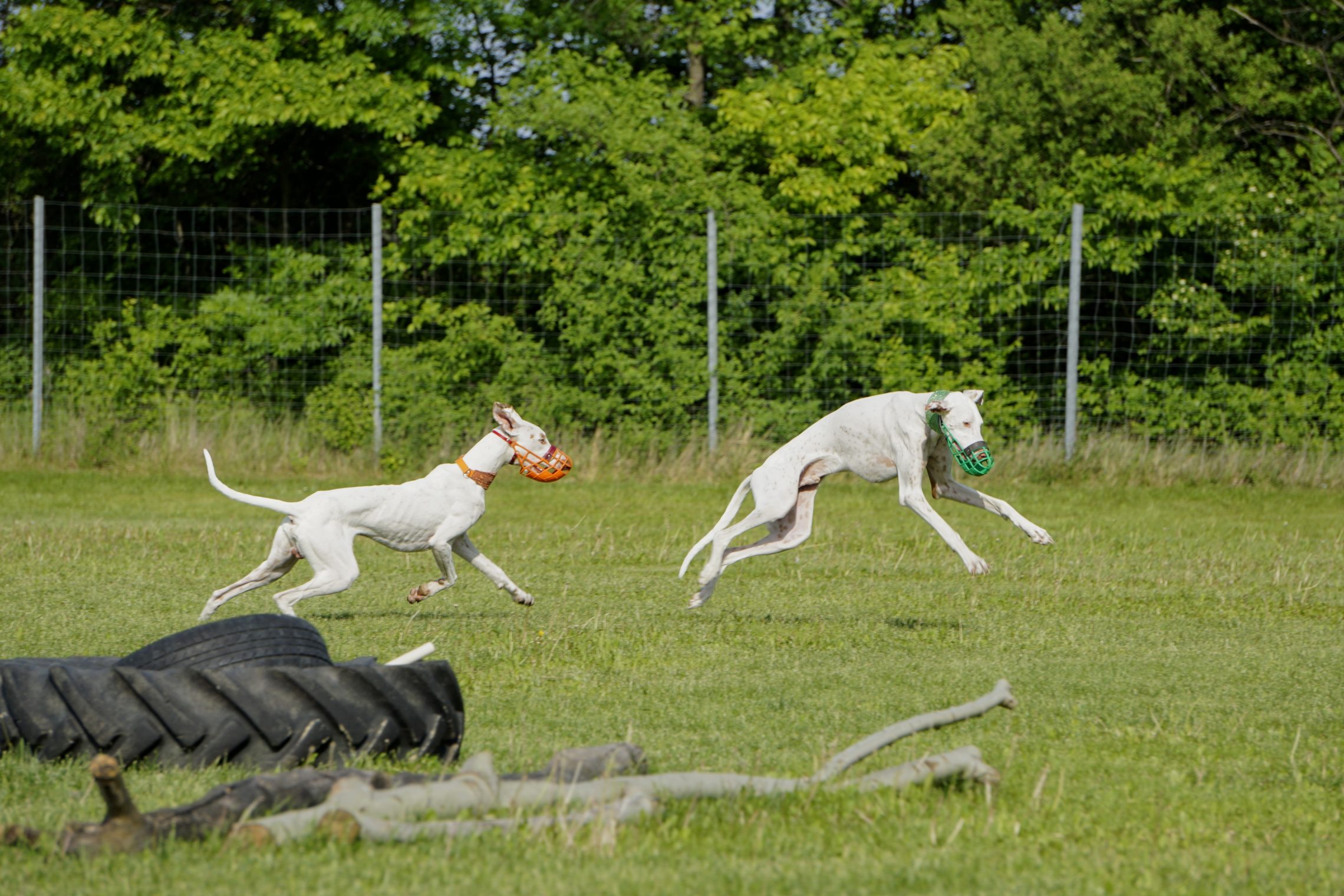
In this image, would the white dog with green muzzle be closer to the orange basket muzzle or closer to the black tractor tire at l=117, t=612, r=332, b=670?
the orange basket muzzle

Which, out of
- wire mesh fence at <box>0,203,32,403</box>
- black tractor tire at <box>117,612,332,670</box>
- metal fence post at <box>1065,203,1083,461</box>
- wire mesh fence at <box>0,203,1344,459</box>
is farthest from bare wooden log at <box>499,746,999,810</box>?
wire mesh fence at <box>0,203,32,403</box>

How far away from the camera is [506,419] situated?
8188 mm

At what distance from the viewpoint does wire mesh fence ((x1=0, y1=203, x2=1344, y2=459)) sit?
17.4m

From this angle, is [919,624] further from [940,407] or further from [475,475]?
[475,475]

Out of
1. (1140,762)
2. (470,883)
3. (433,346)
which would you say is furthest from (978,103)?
(470,883)

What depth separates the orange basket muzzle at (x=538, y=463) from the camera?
817 cm

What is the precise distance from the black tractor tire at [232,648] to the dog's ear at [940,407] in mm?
3517

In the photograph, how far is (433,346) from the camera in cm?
1845

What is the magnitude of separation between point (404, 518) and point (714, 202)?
37.0 feet

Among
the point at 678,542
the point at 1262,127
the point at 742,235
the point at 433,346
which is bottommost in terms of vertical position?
the point at 678,542

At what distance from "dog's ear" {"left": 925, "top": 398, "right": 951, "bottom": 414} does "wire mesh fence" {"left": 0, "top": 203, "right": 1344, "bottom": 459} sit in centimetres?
974

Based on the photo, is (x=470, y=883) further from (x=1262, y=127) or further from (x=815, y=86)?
(x=1262, y=127)

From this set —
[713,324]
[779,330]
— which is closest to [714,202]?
[779,330]

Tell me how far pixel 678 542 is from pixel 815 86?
9828 millimetres
